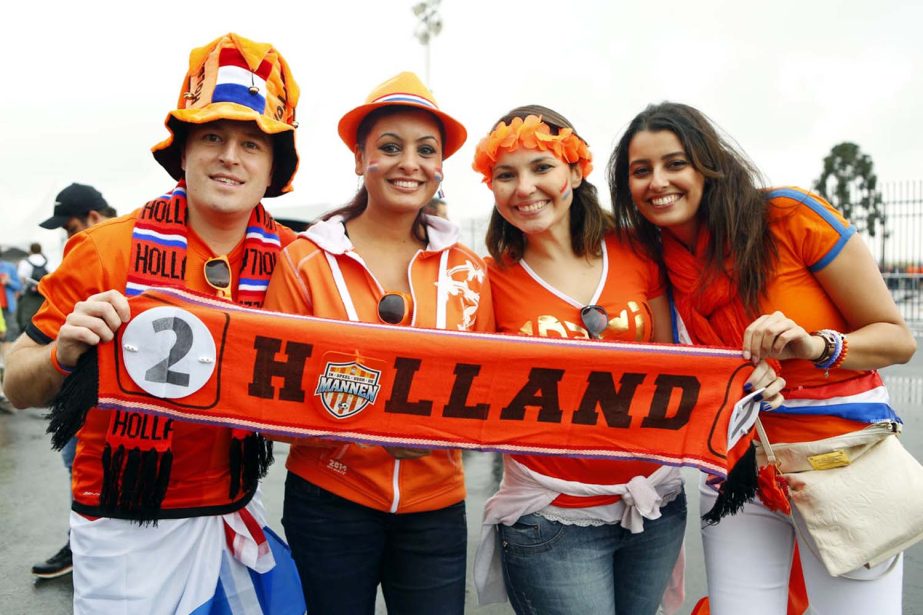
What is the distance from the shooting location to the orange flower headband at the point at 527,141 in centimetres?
233

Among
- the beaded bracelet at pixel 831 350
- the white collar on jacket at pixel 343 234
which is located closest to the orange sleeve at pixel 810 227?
the beaded bracelet at pixel 831 350

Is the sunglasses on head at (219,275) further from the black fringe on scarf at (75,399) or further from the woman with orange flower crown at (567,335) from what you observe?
the woman with orange flower crown at (567,335)

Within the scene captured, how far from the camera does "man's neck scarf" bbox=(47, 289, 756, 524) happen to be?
2.02m

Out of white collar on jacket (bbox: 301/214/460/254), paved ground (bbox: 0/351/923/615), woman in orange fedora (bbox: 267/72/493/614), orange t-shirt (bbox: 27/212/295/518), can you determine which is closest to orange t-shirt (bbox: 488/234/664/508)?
woman in orange fedora (bbox: 267/72/493/614)

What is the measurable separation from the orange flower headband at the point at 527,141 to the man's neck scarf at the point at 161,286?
0.80 m

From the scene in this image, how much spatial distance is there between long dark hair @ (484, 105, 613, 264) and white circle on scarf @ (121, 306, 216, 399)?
3.53 feet

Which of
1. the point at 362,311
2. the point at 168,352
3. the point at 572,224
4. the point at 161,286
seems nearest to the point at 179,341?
the point at 168,352

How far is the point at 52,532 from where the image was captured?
4699 millimetres

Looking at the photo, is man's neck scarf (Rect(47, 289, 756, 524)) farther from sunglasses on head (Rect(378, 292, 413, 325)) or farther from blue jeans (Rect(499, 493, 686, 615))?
blue jeans (Rect(499, 493, 686, 615))

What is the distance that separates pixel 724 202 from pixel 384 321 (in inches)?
47.3

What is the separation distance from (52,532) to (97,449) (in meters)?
3.33

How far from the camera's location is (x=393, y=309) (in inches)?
85.4

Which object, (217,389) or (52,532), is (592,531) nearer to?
(217,389)

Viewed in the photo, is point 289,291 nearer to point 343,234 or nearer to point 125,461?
point 343,234
